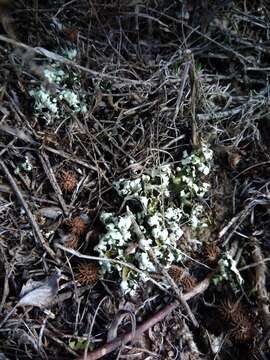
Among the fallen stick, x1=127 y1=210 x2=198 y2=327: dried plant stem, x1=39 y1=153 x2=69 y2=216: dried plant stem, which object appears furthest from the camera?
x1=39 y1=153 x2=69 y2=216: dried plant stem

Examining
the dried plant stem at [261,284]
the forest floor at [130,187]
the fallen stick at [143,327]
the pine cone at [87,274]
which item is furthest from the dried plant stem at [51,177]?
the dried plant stem at [261,284]

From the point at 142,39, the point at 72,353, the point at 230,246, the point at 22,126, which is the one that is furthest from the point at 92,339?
the point at 142,39

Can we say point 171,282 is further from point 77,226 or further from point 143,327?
point 77,226

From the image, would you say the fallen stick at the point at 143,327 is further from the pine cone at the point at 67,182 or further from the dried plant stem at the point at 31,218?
the pine cone at the point at 67,182

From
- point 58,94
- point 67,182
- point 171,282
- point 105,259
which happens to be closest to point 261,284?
point 171,282

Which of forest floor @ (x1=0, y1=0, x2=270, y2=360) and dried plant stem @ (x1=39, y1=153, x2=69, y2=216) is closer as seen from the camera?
forest floor @ (x1=0, y1=0, x2=270, y2=360)

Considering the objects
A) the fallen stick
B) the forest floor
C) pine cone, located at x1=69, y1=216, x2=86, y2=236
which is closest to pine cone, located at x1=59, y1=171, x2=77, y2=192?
the forest floor

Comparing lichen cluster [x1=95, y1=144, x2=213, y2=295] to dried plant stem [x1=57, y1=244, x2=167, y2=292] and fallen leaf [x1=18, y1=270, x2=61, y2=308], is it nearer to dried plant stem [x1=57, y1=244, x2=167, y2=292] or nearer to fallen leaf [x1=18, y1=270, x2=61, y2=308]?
dried plant stem [x1=57, y1=244, x2=167, y2=292]
